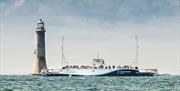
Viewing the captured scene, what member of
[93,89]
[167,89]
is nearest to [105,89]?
[93,89]

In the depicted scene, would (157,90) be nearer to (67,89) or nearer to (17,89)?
(67,89)

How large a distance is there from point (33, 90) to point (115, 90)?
45.7 feet

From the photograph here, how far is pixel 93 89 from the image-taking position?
445ft

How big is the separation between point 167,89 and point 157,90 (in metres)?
4.18

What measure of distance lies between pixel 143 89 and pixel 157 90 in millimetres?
2945

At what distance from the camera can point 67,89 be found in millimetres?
135000

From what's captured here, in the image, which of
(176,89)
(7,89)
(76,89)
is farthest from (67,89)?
(176,89)

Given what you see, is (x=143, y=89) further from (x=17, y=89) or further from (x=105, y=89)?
(x=17, y=89)

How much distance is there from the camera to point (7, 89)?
438 ft

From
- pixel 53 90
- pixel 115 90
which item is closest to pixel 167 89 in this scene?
pixel 115 90

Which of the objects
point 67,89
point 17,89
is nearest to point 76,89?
point 67,89

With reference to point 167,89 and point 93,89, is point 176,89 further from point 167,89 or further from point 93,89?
point 93,89

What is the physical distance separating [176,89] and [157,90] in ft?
15.4

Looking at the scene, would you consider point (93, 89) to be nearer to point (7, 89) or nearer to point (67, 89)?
point (67, 89)
